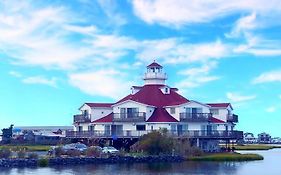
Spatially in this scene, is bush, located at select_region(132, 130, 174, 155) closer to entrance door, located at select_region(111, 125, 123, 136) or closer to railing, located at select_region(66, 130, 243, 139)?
railing, located at select_region(66, 130, 243, 139)

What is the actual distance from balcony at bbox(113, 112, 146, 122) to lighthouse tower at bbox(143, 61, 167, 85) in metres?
7.80

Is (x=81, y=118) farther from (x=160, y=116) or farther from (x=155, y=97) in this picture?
(x=160, y=116)

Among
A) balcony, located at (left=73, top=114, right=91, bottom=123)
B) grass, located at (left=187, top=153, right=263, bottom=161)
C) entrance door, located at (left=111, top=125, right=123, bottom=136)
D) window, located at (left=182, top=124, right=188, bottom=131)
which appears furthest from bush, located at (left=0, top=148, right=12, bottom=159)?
window, located at (left=182, top=124, right=188, bottom=131)

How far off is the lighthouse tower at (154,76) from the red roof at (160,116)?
20.4ft

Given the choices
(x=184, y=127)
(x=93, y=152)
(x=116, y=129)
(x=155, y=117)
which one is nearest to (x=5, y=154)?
(x=93, y=152)

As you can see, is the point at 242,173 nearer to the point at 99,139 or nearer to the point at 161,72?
the point at 99,139

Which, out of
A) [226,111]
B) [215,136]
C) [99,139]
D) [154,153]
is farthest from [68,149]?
[226,111]

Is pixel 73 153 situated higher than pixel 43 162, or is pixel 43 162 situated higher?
pixel 73 153

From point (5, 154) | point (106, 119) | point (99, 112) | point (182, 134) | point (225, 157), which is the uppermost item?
point (99, 112)

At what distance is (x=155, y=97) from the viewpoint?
75.4 metres

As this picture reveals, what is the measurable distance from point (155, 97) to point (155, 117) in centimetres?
435

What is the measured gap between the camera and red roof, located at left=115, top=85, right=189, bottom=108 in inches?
2901

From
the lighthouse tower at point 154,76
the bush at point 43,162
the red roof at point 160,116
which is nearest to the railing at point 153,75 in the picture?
the lighthouse tower at point 154,76

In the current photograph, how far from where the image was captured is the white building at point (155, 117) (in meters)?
70.2
